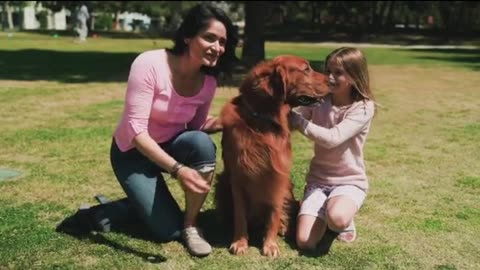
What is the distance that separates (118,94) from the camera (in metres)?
12.0

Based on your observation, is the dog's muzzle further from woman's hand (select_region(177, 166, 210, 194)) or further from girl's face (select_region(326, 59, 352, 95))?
woman's hand (select_region(177, 166, 210, 194))

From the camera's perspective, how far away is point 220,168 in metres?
6.21

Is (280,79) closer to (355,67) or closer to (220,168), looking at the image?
(355,67)

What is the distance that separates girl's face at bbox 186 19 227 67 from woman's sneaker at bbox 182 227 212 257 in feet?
3.81

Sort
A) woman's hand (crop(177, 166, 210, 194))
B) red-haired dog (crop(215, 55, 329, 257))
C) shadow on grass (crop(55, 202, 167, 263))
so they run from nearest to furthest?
woman's hand (crop(177, 166, 210, 194)) < red-haired dog (crop(215, 55, 329, 257)) < shadow on grass (crop(55, 202, 167, 263))

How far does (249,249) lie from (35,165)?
3156 mm

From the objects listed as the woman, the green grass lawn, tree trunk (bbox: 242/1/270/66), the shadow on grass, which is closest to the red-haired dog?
the woman

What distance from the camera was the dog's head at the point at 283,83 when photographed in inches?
145

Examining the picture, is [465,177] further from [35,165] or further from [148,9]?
[148,9]

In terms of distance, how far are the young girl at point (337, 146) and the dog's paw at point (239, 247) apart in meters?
0.39

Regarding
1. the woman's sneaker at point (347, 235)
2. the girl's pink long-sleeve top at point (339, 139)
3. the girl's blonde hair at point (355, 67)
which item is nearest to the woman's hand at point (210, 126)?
the girl's pink long-sleeve top at point (339, 139)

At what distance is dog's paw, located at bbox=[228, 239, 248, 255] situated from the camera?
12.9ft

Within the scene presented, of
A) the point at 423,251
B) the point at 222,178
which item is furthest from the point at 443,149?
the point at 222,178

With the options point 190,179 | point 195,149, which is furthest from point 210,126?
point 190,179
